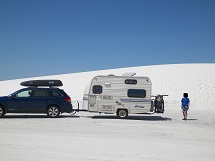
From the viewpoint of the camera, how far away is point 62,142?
765 cm

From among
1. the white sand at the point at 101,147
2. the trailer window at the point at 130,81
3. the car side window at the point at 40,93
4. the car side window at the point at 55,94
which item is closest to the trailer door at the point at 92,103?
the car side window at the point at 55,94

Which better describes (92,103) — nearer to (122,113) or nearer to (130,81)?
(122,113)

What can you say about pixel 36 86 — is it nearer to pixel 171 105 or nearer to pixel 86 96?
pixel 86 96

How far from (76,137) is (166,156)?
334cm

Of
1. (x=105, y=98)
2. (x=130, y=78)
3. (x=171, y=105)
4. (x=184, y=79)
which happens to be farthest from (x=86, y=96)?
(x=184, y=79)

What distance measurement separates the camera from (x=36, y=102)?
15008 mm

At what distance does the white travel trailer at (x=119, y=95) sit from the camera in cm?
1522

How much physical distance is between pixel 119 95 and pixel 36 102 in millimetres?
4945

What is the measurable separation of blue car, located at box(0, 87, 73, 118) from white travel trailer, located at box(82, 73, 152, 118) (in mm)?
1682

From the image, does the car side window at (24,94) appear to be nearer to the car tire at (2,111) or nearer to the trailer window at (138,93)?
the car tire at (2,111)

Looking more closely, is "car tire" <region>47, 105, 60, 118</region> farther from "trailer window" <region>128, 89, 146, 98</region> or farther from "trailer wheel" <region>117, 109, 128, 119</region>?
"trailer window" <region>128, 89, 146, 98</region>

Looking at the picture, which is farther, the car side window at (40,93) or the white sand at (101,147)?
the car side window at (40,93)

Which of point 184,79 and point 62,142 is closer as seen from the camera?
point 62,142

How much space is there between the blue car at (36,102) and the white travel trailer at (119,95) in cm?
168
